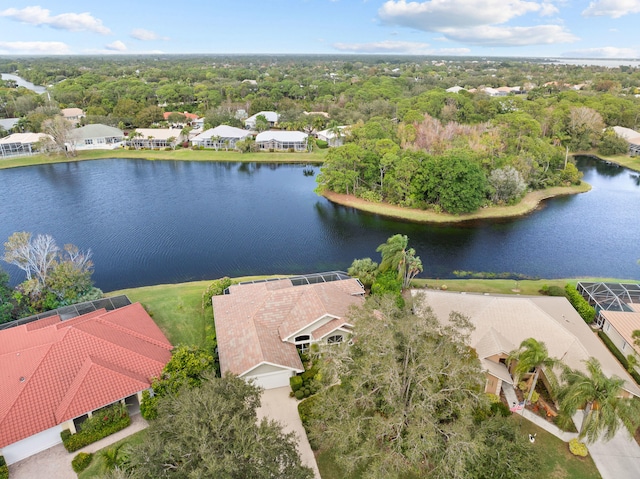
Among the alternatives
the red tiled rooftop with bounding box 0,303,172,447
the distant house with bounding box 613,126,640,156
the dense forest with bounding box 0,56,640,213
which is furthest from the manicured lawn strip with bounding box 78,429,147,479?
the distant house with bounding box 613,126,640,156

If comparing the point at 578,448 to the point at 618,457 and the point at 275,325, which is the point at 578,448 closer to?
the point at 618,457

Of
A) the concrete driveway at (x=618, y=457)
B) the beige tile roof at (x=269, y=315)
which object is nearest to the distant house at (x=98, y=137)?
the beige tile roof at (x=269, y=315)

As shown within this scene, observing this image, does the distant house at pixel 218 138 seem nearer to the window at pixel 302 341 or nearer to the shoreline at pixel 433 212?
the shoreline at pixel 433 212

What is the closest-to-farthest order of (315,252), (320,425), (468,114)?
(320,425) < (315,252) < (468,114)

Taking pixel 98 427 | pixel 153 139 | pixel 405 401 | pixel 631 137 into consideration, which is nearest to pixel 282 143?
pixel 153 139

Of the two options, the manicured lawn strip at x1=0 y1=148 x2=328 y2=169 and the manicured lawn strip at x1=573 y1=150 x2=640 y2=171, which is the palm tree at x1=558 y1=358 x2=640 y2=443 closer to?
the manicured lawn strip at x1=0 y1=148 x2=328 y2=169

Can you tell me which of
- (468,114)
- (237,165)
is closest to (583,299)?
(237,165)

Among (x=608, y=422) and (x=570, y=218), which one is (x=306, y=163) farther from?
(x=608, y=422)

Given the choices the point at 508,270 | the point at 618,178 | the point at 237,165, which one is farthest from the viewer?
the point at 237,165
